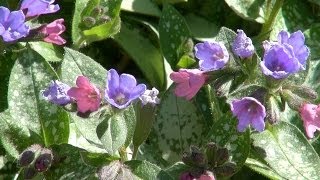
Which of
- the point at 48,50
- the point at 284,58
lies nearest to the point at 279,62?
the point at 284,58

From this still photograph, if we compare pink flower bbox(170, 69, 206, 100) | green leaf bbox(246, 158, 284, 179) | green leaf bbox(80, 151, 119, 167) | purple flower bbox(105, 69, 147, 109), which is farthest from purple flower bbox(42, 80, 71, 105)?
green leaf bbox(246, 158, 284, 179)

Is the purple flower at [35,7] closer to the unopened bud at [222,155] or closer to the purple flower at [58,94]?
the purple flower at [58,94]

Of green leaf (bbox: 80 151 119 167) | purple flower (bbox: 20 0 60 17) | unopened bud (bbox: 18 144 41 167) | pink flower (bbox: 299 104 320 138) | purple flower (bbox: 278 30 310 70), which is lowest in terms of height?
green leaf (bbox: 80 151 119 167)

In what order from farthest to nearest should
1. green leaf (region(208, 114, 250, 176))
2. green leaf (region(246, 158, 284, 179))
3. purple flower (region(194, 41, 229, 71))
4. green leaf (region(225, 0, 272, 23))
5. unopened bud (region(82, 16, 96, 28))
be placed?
green leaf (region(225, 0, 272, 23)) → unopened bud (region(82, 16, 96, 28)) → green leaf (region(246, 158, 284, 179)) → green leaf (region(208, 114, 250, 176)) → purple flower (region(194, 41, 229, 71))

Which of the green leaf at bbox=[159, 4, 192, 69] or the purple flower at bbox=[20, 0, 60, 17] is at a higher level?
the purple flower at bbox=[20, 0, 60, 17]

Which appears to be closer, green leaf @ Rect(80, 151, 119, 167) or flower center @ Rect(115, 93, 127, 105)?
flower center @ Rect(115, 93, 127, 105)

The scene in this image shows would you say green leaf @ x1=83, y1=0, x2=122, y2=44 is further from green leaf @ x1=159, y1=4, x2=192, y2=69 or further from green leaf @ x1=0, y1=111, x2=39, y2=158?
green leaf @ x1=0, y1=111, x2=39, y2=158

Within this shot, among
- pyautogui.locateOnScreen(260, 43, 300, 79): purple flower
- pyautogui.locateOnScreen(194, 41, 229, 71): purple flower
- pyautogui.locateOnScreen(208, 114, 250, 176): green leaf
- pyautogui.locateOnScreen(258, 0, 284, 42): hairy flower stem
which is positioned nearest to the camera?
pyautogui.locateOnScreen(260, 43, 300, 79): purple flower

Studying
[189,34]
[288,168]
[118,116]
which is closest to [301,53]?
[288,168]
